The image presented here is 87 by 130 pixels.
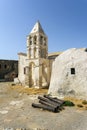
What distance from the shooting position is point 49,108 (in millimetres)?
12859

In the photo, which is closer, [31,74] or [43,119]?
[43,119]

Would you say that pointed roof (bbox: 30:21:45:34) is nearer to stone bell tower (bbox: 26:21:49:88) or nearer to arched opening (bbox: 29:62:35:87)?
stone bell tower (bbox: 26:21:49:88)

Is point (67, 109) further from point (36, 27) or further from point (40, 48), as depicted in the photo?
point (36, 27)

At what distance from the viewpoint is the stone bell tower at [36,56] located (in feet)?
89.8

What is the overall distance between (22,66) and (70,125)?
79.2ft

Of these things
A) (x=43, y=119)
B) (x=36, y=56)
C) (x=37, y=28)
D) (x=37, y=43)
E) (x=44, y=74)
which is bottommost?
(x=43, y=119)

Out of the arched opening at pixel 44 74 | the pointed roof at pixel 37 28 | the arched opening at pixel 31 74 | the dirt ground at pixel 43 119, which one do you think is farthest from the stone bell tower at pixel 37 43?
the dirt ground at pixel 43 119

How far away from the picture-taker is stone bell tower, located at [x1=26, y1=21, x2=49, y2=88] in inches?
1077

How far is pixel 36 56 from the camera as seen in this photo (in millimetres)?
28391

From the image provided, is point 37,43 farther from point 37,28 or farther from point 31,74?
point 31,74

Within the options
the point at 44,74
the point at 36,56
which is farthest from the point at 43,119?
the point at 36,56

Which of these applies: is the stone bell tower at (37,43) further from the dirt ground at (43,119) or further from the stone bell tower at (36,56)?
the dirt ground at (43,119)

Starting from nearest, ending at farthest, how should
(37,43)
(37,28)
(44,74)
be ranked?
(37,43) → (37,28) → (44,74)

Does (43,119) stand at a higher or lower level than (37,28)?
lower
